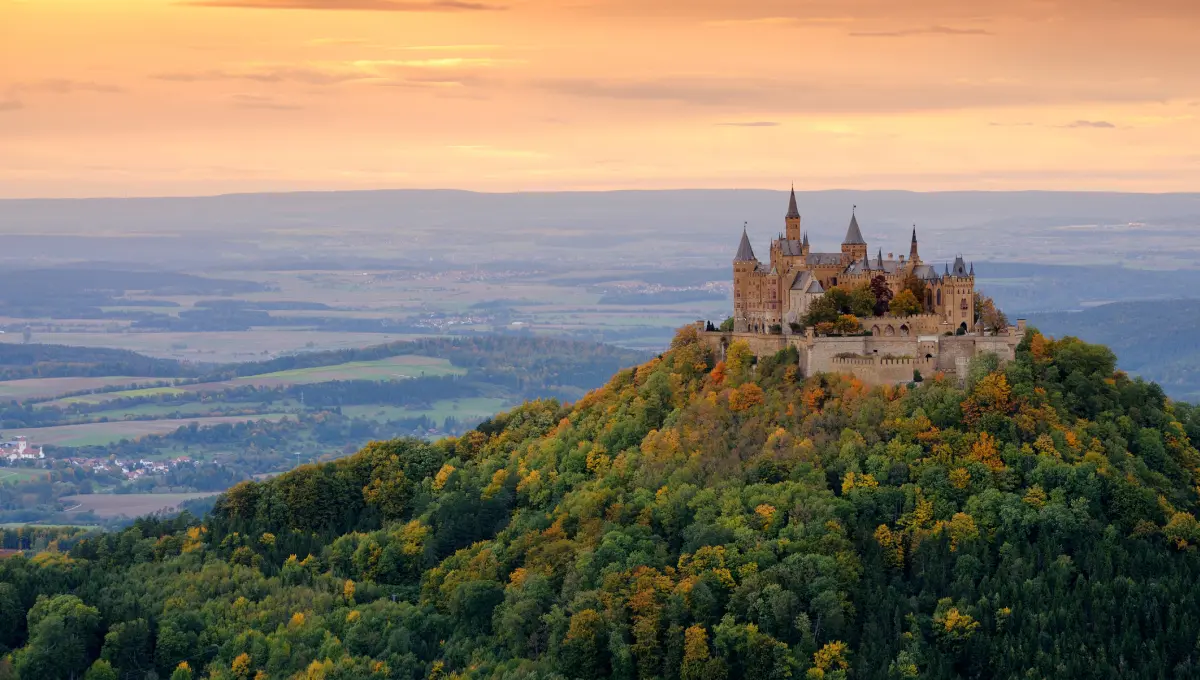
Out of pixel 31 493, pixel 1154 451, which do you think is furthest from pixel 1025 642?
pixel 31 493

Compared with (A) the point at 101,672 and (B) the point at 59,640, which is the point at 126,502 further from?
(A) the point at 101,672

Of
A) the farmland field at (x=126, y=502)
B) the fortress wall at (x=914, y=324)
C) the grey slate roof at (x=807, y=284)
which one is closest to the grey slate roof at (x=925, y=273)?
the fortress wall at (x=914, y=324)

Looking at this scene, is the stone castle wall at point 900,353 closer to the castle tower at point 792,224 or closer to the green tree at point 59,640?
the castle tower at point 792,224

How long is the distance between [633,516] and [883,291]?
17074 millimetres

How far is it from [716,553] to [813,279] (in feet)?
61.5

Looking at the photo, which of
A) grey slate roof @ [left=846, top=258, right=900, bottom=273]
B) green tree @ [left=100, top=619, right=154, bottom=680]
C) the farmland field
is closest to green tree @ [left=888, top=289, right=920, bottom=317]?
grey slate roof @ [left=846, top=258, right=900, bottom=273]

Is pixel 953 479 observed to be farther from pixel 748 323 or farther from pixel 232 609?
pixel 232 609

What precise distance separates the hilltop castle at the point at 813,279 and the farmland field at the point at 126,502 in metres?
87.0

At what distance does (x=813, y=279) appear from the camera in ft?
328

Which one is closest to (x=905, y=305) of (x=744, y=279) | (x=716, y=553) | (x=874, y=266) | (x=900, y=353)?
(x=900, y=353)

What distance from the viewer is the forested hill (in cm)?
8144

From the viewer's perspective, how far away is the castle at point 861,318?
95500mm

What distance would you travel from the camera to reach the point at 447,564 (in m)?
96.6

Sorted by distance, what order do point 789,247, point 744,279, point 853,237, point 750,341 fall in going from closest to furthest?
point 750,341 < point 789,247 < point 853,237 < point 744,279
